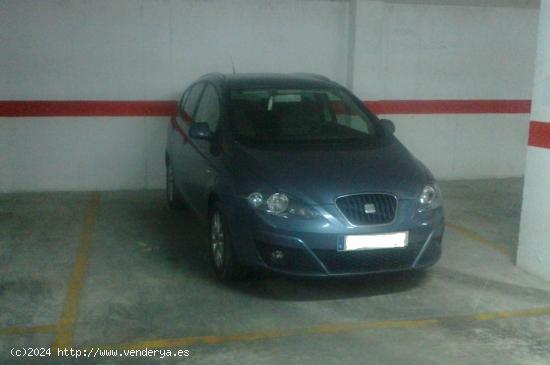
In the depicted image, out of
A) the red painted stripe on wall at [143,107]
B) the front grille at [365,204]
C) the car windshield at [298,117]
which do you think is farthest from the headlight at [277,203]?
the red painted stripe on wall at [143,107]

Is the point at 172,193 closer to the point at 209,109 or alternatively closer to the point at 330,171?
the point at 209,109

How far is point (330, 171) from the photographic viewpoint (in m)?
5.46

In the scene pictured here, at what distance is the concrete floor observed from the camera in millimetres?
4516

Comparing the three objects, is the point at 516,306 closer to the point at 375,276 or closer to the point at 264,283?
the point at 375,276

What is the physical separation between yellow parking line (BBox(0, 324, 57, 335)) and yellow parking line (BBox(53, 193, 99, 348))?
5cm

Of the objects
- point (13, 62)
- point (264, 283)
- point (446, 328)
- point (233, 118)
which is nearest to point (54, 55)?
point (13, 62)

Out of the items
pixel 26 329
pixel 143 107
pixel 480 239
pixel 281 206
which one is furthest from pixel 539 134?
pixel 143 107

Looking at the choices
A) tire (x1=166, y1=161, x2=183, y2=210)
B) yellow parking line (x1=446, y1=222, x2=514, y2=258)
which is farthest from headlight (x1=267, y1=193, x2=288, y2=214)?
tire (x1=166, y1=161, x2=183, y2=210)

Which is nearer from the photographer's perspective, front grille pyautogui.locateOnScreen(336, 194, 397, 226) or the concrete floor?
the concrete floor

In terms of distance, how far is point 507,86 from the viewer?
1021cm

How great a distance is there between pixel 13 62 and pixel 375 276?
535 centimetres

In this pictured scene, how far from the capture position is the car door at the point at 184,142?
6.92 metres

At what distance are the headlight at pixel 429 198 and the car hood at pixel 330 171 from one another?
0.06 m

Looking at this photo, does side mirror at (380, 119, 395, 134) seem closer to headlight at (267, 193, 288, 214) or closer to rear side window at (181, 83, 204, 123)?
headlight at (267, 193, 288, 214)
